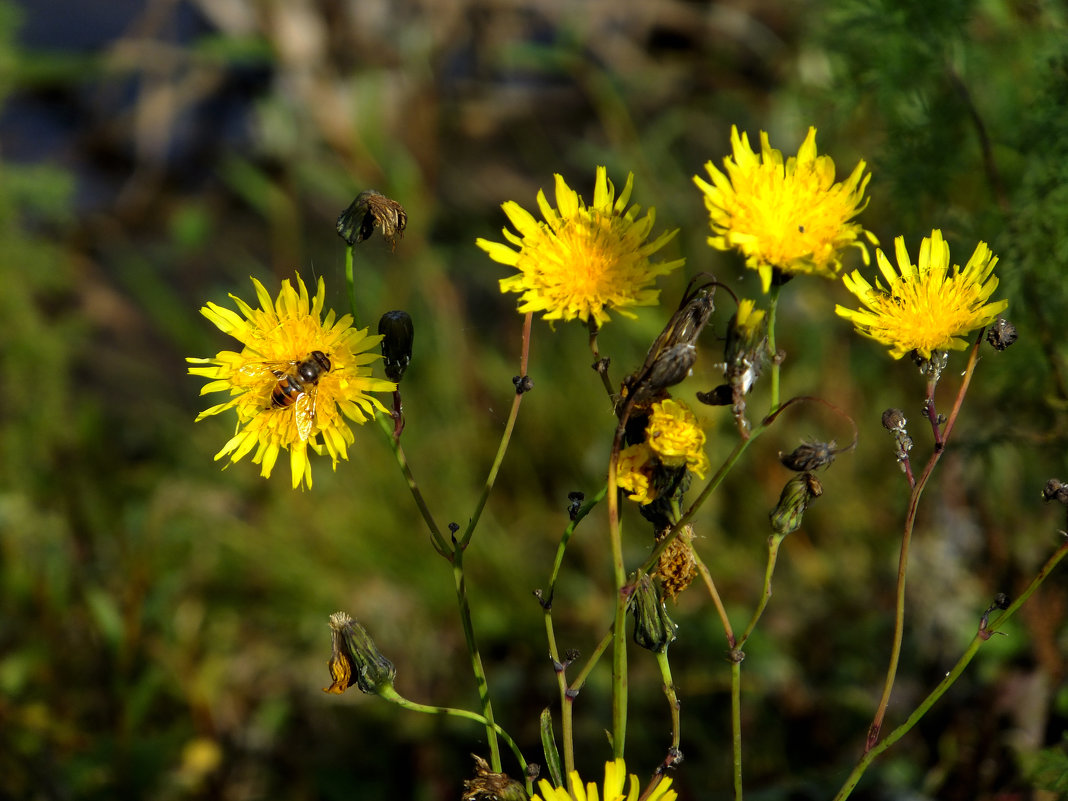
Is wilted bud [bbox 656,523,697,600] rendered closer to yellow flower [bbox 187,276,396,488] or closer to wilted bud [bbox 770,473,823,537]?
wilted bud [bbox 770,473,823,537]

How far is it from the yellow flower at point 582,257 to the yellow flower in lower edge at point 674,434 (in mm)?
120

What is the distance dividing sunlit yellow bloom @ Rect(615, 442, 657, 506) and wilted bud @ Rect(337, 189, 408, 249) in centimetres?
38

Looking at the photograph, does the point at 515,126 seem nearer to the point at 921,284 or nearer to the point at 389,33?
the point at 389,33

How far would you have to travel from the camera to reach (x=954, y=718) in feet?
6.49

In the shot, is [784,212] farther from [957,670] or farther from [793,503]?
[957,670]

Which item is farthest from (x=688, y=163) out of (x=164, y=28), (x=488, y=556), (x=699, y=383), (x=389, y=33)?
(x=164, y=28)

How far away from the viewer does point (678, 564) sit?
1.11m

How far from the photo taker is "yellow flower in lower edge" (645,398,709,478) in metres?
1.02

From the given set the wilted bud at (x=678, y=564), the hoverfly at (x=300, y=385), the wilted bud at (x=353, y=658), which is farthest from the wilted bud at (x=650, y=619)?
the hoverfly at (x=300, y=385)

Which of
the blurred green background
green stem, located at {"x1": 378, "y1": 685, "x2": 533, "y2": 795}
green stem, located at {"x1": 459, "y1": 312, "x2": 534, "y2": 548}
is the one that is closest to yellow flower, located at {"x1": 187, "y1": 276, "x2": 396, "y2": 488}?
green stem, located at {"x1": 459, "y1": 312, "x2": 534, "y2": 548}

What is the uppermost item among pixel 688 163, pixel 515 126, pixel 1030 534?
pixel 515 126

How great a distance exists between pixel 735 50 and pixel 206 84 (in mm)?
2530

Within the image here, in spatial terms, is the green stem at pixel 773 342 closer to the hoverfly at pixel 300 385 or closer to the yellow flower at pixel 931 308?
the yellow flower at pixel 931 308

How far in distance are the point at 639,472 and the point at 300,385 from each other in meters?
0.39
